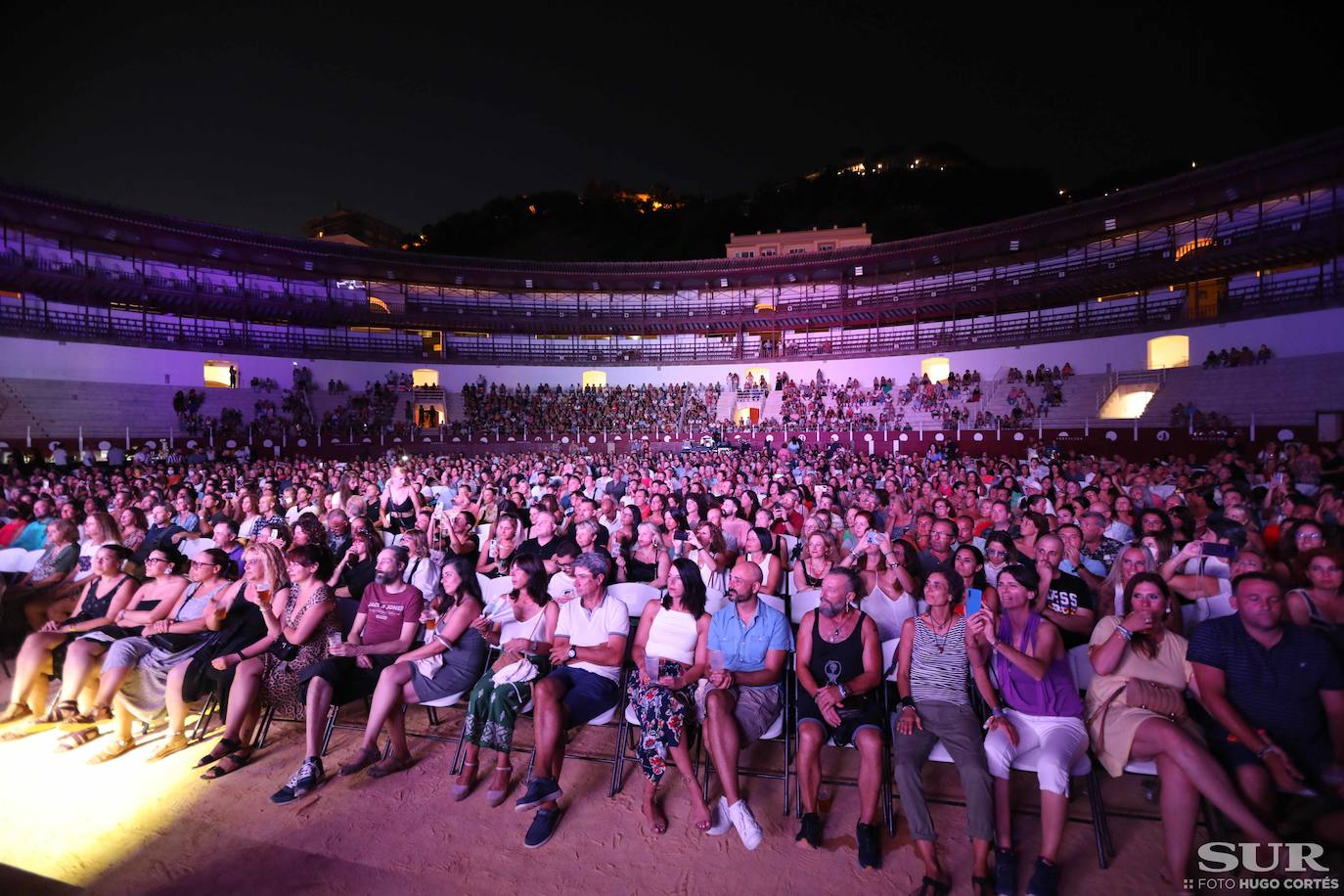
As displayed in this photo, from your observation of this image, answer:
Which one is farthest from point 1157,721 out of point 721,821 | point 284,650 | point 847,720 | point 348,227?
point 348,227

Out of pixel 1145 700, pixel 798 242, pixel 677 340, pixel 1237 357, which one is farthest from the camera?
pixel 798 242

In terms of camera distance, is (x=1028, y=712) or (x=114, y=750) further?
(x=114, y=750)

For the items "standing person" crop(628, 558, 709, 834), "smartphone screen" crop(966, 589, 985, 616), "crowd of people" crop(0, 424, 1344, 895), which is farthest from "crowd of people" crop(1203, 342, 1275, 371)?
"standing person" crop(628, 558, 709, 834)

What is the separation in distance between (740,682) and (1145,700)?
2.03 metres

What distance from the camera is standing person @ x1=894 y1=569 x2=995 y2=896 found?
9.75ft

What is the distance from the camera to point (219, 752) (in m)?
4.02

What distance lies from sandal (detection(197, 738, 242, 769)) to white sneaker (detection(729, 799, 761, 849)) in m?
3.22

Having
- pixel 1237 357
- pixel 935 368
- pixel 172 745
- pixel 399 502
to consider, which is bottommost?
pixel 172 745

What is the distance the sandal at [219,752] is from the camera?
3996 millimetres

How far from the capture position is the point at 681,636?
3.98 metres

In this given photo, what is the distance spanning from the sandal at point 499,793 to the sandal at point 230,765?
167cm

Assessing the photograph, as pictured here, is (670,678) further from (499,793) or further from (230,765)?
(230,765)

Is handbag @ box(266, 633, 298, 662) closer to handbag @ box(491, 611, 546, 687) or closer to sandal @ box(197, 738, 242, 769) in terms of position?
sandal @ box(197, 738, 242, 769)

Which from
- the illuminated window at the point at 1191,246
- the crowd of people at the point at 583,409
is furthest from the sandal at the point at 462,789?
the illuminated window at the point at 1191,246
